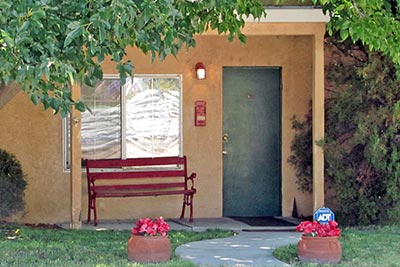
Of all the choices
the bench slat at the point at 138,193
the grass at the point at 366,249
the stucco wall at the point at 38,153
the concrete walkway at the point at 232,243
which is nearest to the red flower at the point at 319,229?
the grass at the point at 366,249

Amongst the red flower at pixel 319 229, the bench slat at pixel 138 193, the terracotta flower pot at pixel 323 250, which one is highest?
the bench slat at pixel 138 193

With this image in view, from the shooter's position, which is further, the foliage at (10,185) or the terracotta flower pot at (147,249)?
the foliage at (10,185)

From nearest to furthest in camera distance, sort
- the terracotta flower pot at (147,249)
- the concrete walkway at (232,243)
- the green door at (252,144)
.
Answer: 1. the terracotta flower pot at (147,249)
2. the concrete walkway at (232,243)
3. the green door at (252,144)

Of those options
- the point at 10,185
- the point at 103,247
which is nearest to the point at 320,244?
the point at 103,247

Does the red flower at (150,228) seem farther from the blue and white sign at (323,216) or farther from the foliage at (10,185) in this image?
the foliage at (10,185)

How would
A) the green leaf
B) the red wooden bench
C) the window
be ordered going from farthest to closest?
the window, the red wooden bench, the green leaf

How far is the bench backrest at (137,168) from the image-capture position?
457 inches

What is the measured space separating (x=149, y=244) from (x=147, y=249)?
52 mm

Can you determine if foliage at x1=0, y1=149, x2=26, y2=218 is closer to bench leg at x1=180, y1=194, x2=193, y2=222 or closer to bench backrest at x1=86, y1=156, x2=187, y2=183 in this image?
bench backrest at x1=86, y1=156, x2=187, y2=183

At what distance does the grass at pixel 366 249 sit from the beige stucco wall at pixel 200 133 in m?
2.52

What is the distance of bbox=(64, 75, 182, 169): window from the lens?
11.7 m

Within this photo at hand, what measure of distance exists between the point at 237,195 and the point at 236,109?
4.39ft

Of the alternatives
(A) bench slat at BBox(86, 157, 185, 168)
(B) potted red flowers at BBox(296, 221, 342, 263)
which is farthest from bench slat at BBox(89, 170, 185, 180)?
(B) potted red flowers at BBox(296, 221, 342, 263)

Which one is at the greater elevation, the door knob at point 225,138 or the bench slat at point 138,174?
the door knob at point 225,138
